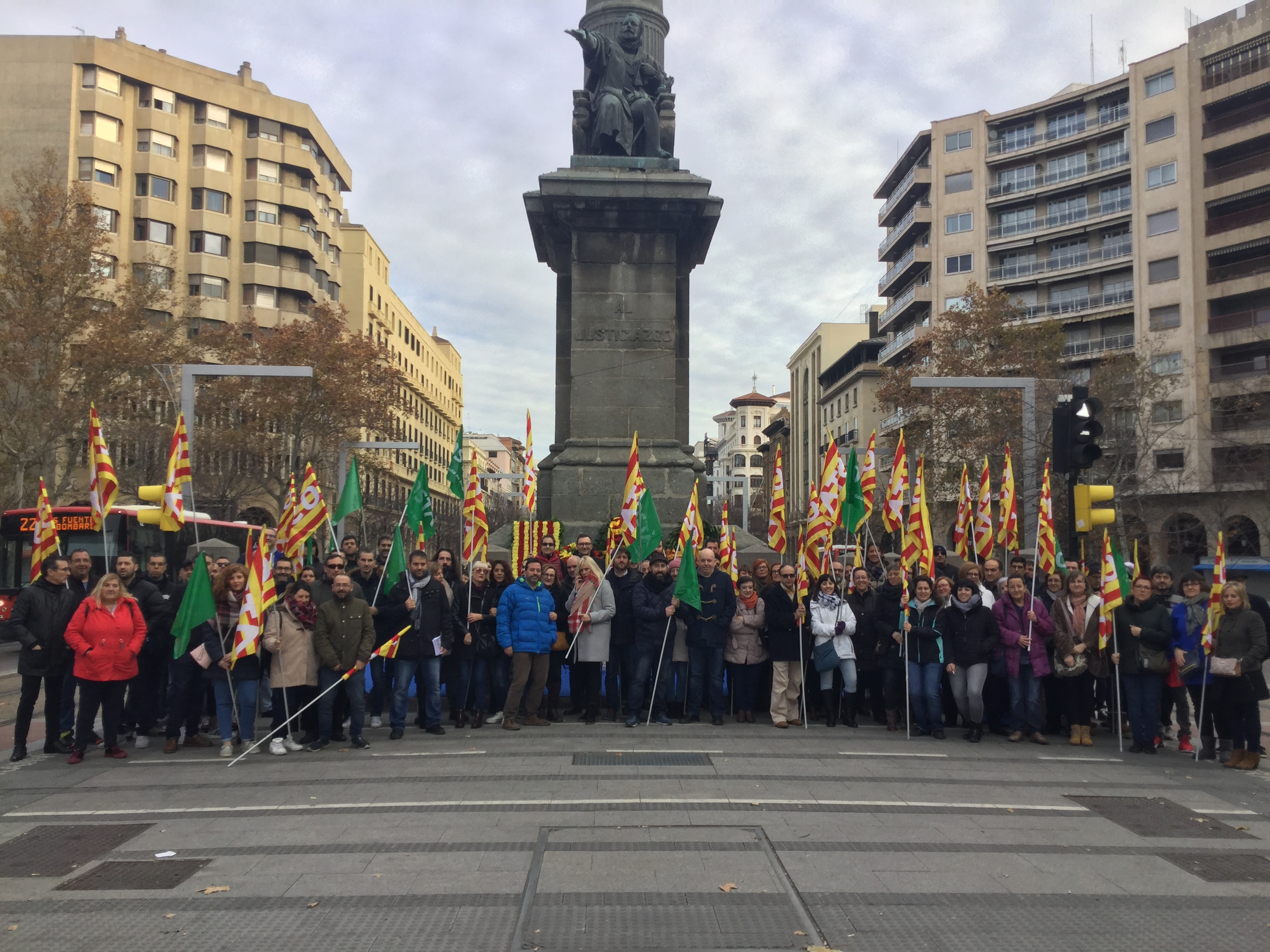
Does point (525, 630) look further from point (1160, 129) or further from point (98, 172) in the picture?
point (1160, 129)

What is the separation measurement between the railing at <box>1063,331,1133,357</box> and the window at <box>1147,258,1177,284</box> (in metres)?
2.89

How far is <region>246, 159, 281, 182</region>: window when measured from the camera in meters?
61.7

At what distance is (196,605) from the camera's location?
9.85m

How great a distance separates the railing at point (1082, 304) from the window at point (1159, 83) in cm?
774

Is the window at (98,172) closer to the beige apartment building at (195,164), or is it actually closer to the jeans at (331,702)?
the beige apartment building at (195,164)

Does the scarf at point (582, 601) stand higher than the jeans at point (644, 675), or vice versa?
the scarf at point (582, 601)

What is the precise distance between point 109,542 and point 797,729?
19.6 meters

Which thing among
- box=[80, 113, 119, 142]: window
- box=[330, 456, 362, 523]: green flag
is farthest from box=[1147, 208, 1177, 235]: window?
box=[80, 113, 119, 142]: window

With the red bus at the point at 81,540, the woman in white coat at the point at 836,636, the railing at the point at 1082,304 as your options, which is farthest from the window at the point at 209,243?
the woman in white coat at the point at 836,636

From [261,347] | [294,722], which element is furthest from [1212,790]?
[261,347]

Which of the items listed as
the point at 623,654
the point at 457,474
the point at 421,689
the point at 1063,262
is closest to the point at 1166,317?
the point at 1063,262

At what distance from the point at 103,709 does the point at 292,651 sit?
67.0 inches

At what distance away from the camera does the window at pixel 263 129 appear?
62.0 metres

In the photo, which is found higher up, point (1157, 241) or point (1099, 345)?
point (1157, 241)
